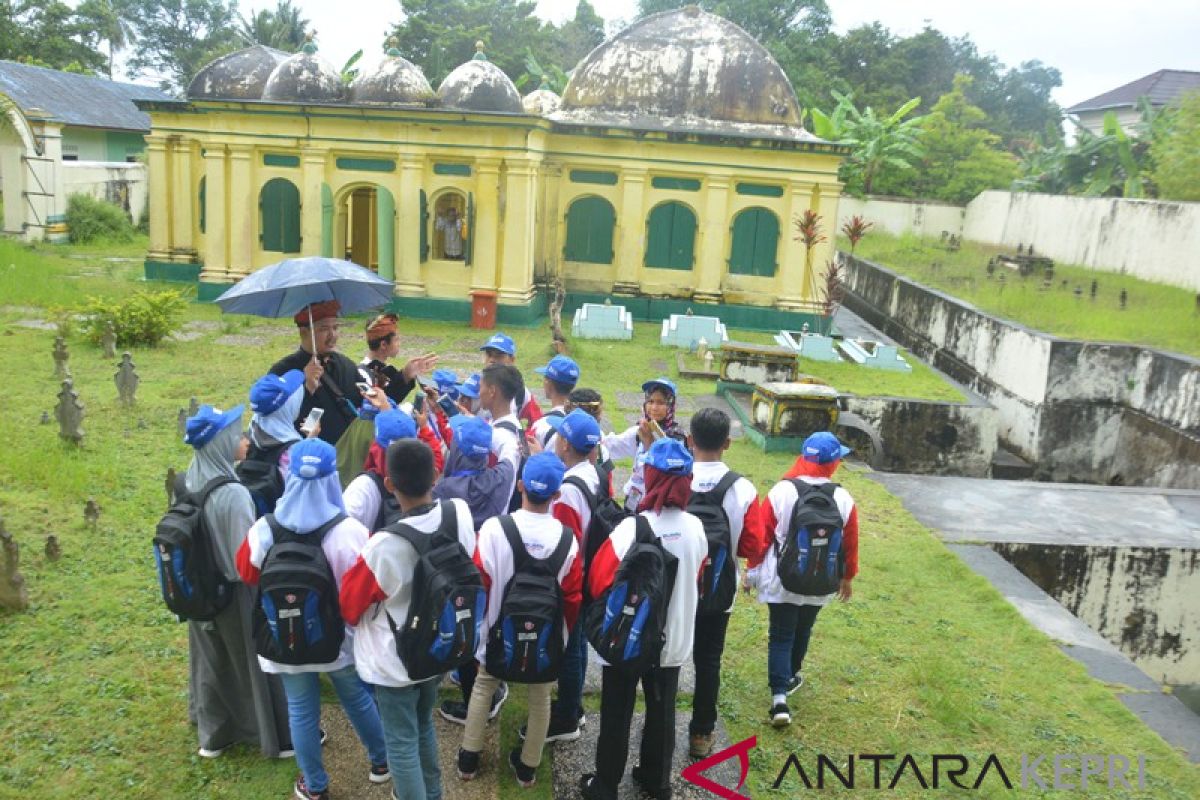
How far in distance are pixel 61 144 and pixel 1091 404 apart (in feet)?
91.4

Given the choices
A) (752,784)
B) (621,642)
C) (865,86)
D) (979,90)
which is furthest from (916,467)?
(979,90)

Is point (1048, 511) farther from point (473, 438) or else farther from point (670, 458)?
point (473, 438)

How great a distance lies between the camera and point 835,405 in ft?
35.5

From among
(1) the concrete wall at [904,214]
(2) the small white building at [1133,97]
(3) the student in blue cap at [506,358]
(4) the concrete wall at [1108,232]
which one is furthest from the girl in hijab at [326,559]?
(2) the small white building at [1133,97]

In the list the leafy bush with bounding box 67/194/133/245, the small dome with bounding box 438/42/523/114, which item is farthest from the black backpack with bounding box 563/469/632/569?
the leafy bush with bounding box 67/194/133/245

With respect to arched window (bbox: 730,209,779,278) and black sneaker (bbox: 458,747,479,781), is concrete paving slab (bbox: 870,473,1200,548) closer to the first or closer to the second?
black sneaker (bbox: 458,747,479,781)

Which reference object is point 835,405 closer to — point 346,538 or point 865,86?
point 346,538

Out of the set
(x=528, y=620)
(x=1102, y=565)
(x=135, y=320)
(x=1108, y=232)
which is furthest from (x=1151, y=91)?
(x=528, y=620)

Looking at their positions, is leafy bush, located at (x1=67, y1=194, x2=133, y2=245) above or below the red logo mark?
above

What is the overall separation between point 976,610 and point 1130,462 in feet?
29.1

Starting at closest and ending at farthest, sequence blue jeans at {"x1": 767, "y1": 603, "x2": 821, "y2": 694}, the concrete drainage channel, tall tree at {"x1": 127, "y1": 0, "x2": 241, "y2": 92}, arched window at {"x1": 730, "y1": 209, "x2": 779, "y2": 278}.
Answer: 1. blue jeans at {"x1": 767, "y1": 603, "x2": 821, "y2": 694}
2. the concrete drainage channel
3. arched window at {"x1": 730, "y1": 209, "x2": 779, "y2": 278}
4. tall tree at {"x1": 127, "y1": 0, "x2": 241, "y2": 92}

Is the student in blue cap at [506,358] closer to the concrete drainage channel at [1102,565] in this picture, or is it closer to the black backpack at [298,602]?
the black backpack at [298,602]

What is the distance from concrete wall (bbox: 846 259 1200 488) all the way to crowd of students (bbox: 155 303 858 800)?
10036 mm

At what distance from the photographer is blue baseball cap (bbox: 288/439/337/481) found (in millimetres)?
3664
